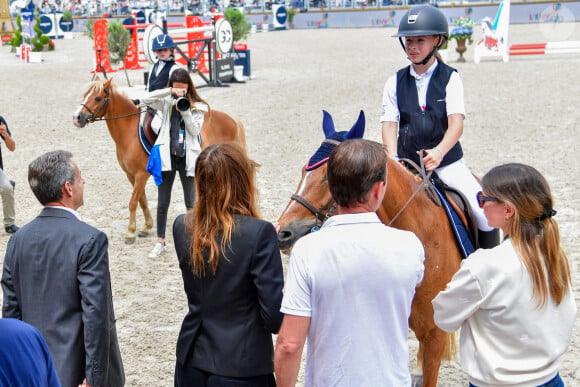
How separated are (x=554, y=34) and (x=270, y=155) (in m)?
25.7

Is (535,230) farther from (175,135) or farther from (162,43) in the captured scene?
(162,43)

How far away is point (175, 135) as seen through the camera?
703 centimetres

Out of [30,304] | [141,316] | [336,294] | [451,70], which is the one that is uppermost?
[451,70]

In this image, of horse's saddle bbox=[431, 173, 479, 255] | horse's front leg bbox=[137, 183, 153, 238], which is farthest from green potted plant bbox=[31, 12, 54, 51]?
horse's saddle bbox=[431, 173, 479, 255]

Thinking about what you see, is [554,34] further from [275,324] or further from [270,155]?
[275,324]

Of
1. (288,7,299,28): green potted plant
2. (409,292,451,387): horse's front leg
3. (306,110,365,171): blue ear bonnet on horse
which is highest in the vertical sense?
(288,7,299,28): green potted plant

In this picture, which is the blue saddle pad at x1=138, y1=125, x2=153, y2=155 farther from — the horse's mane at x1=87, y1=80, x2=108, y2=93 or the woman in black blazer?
the woman in black blazer

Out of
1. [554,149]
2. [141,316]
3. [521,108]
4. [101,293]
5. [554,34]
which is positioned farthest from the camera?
[554,34]

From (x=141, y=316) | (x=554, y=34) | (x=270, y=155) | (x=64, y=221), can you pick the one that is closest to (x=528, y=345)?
(x=64, y=221)

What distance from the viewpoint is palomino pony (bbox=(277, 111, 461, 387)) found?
10.2ft

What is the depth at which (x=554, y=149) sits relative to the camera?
36.8 ft

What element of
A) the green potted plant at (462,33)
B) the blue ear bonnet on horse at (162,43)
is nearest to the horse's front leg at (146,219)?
the blue ear bonnet on horse at (162,43)

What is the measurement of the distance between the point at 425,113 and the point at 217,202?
195cm

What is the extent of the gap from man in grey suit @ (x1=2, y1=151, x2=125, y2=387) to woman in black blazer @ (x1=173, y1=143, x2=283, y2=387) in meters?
0.49
